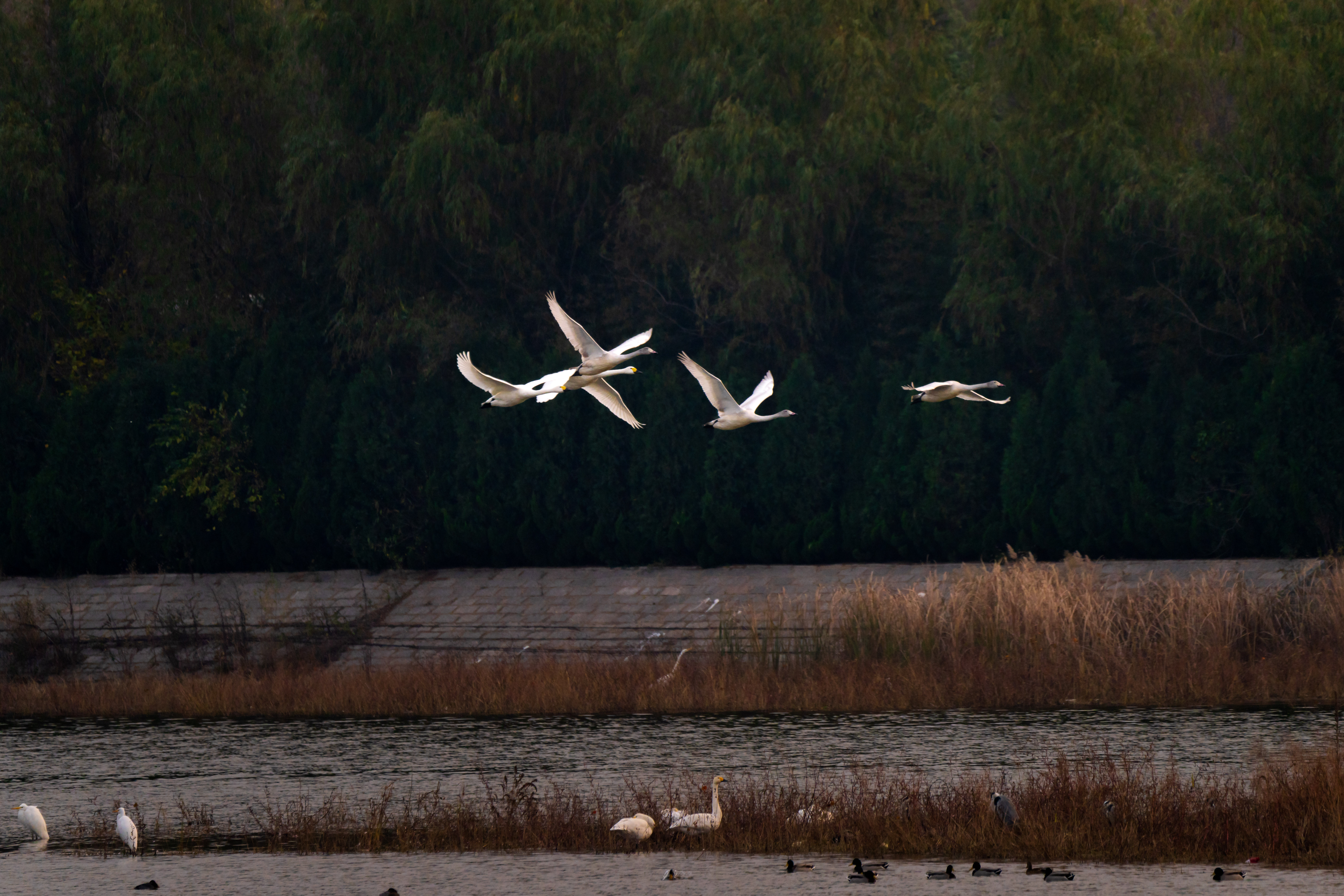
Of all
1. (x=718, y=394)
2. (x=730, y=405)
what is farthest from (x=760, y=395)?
(x=718, y=394)

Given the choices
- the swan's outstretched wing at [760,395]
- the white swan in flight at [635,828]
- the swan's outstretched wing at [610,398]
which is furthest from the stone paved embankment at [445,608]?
the white swan in flight at [635,828]

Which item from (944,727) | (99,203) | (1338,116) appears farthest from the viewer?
(99,203)

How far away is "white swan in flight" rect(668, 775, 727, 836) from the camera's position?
55.4 ft

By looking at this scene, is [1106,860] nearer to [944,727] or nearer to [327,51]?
[944,727]

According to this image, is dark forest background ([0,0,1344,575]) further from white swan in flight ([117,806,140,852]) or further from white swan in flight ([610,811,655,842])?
white swan in flight ([117,806,140,852])

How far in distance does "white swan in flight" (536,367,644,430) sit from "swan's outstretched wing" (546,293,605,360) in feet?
0.76

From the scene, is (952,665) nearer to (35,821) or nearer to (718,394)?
(718,394)

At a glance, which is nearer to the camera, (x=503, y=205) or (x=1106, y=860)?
(x=1106, y=860)

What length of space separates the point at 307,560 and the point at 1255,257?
18216mm

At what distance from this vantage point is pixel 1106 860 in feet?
51.6

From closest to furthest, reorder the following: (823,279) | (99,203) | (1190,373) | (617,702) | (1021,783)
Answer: (1021,783) → (617,702) → (1190,373) → (823,279) → (99,203)

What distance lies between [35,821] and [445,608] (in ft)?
54.6

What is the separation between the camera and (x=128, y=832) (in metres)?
17.8

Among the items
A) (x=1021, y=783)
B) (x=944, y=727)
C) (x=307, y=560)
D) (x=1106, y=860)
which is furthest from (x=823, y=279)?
(x=1106, y=860)
